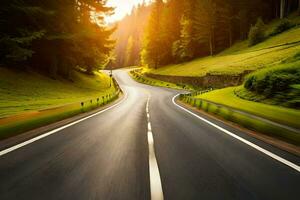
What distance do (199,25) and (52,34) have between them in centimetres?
4695

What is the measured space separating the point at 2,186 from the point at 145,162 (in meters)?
2.68

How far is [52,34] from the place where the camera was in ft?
106

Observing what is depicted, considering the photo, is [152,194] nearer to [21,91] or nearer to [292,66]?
[292,66]

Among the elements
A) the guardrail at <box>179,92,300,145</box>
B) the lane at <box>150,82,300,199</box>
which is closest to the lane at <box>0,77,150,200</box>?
the lane at <box>150,82,300,199</box>

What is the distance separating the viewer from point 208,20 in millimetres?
66438

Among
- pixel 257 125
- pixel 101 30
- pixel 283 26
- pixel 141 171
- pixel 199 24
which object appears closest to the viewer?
pixel 141 171

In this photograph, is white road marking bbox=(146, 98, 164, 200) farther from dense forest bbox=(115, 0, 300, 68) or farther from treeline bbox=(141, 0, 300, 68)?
treeline bbox=(141, 0, 300, 68)

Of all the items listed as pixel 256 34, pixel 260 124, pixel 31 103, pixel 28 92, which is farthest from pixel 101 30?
pixel 260 124

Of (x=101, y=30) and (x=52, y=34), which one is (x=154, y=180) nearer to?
(x=52, y=34)

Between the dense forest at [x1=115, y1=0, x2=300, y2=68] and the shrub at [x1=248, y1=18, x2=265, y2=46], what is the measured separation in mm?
576

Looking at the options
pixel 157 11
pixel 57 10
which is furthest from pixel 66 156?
pixel 157 11

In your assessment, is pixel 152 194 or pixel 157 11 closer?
pixel 152 194

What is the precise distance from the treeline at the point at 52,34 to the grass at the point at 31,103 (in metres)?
2.56

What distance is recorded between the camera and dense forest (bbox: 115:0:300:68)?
6625 centimetres
